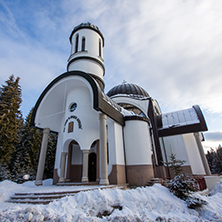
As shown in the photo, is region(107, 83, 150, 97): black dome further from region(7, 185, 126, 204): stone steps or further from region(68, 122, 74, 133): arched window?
region(7, 185, 126, 204): stone steps

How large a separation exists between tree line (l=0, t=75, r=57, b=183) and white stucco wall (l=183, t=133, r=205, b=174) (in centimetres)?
1720

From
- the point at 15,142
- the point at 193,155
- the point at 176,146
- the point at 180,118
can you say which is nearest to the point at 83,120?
the point at 176,146

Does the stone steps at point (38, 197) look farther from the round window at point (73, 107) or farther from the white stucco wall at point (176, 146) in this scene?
the white stucco wall at point (176, 146)

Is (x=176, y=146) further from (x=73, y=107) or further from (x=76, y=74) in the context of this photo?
(x=76, y=74)

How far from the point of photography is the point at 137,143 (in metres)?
11.1

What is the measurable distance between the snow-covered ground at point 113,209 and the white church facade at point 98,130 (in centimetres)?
366

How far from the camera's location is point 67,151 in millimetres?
11062

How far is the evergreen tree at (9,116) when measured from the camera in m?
15.2

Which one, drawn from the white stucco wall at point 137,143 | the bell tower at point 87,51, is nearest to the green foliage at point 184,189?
the white stucco wall at point 137,143

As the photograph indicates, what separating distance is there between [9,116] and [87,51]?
11569 millimetres

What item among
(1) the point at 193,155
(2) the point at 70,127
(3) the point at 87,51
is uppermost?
(3) the point at 87,51

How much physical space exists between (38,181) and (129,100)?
1259 centimetres

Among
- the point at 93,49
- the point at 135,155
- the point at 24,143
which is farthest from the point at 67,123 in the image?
the point at 24,143

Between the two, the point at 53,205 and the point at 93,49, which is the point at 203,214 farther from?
the point at 93,49
